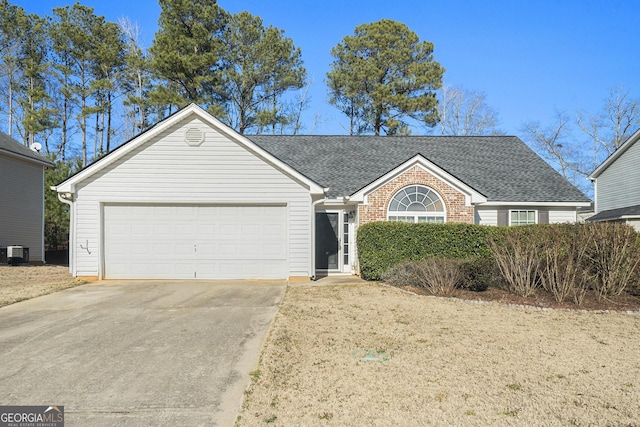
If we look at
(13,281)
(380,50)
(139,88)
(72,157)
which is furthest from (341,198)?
(72,157)

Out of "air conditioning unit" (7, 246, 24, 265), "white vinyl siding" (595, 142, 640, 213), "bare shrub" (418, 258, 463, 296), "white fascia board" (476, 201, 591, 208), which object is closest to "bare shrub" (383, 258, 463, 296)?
"bare shrub" (418, 258, 463, 296)

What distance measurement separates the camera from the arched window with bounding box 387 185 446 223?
14.6 meters

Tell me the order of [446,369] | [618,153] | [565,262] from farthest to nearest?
[618,153] → [565,262] → [446,369]

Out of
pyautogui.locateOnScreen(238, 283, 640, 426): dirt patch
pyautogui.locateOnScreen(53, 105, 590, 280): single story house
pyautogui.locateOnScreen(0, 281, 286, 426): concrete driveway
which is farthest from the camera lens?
pyautogui.locateOnScreen(53, 105, 590, 280): single story house

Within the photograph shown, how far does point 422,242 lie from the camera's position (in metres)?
12.9

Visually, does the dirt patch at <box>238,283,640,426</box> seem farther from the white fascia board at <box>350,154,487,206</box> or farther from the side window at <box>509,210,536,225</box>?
the side window at <box>509,210,536,225</box>

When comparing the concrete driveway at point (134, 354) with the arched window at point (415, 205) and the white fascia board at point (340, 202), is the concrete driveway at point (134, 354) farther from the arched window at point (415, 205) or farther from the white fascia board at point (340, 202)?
the arched window at point (415, 205)

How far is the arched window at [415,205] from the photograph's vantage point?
14.6 metres

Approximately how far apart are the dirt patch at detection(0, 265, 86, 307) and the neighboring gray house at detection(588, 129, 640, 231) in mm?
21439

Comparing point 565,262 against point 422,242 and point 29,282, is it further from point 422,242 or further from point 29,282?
point 29,282

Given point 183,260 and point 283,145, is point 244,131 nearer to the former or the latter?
point 283,145

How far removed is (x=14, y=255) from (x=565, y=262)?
18.7 meters

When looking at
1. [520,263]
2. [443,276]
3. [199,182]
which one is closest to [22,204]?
[199,182]

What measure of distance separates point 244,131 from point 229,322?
966 inches
